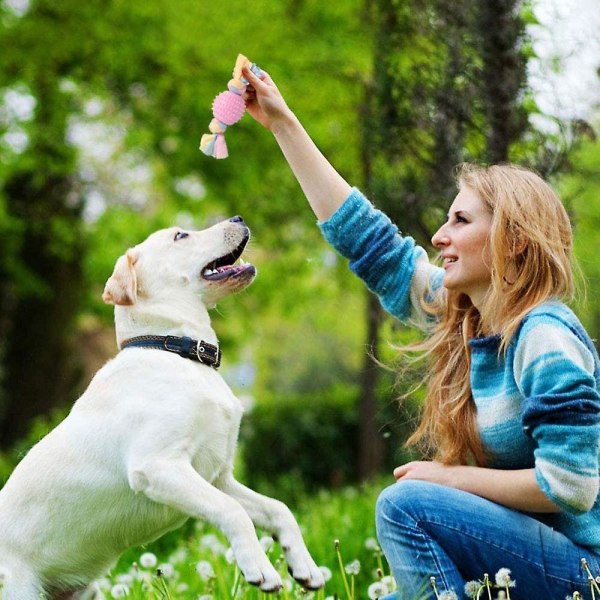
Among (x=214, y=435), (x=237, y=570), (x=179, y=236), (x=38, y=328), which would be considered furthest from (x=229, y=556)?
(x=38, y=328)

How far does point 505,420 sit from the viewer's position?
2836mm

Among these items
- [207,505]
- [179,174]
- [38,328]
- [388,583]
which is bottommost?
[38,328]

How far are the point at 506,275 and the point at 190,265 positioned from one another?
117cm

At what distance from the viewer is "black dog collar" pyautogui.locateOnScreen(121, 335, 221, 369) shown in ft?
10.6

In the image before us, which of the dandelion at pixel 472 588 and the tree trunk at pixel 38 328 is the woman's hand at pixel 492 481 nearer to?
the dandelion at pixel 472 588

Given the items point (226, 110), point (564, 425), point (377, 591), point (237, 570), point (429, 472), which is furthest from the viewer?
point (237, 570)

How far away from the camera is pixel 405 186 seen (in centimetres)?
562

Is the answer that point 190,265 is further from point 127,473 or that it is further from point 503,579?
point 503,579

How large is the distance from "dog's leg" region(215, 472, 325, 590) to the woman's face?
0.92 m

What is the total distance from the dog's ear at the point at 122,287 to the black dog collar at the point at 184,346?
0.48 feet

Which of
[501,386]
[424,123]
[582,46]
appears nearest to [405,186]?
[424,123]

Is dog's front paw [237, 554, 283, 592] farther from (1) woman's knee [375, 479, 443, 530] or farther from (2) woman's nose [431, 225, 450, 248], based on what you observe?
A: (2) woman's nose [431, 225, 450, 248]

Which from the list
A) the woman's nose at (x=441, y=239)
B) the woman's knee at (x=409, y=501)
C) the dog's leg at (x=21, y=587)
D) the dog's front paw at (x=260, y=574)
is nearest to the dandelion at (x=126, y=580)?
the dog's leg at (x=21, y=587)

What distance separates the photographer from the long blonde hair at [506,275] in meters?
2.92
